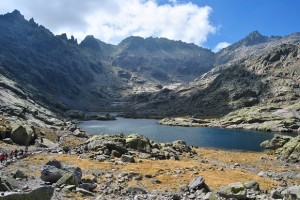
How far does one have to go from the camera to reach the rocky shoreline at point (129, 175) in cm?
3153

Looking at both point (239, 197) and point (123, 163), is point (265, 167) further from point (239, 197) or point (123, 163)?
point (239, 197)

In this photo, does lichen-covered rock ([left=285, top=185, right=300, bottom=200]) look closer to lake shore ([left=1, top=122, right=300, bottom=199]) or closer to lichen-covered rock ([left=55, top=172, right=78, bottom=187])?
lake shore ([left=1, top=122, right=300, bottom=199])

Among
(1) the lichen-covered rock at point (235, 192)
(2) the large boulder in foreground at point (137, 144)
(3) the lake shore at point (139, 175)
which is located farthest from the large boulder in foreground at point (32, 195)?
(2) the large boulder in foreground at point (137, 144)

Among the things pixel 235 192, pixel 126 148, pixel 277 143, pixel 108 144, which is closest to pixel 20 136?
pixel 108 144

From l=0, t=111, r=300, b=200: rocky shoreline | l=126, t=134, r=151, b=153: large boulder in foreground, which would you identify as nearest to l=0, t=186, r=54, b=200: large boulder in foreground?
l=0, t=111, r=300, b=200: rocky shoreline

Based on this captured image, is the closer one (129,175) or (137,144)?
(129,175)

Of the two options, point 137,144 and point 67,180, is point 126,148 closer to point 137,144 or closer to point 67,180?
point 137,144

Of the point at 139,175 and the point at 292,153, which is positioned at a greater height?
the point at 139,175

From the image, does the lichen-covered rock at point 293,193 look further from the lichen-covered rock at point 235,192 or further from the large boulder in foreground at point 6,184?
the large boulder in foreground at point 6,184

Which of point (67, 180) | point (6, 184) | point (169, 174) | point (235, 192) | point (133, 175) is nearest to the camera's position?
point (6, 184)

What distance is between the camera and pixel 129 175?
4303 cm

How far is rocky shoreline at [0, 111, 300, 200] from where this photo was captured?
103ft

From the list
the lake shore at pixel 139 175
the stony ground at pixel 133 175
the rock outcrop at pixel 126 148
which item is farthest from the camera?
the rock outcrop at pixel 126 148

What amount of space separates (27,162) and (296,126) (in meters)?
165
